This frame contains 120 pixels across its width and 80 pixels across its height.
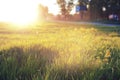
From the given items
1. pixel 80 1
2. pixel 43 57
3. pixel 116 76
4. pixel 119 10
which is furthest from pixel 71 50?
pixel 80 1

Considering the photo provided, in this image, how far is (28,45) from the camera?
857 cm

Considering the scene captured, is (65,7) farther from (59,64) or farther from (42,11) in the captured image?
(59,64)

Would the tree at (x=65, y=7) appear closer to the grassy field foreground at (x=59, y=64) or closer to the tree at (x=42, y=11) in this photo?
the tree at (x=42, y=11)

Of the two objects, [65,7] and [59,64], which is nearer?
[59,64]

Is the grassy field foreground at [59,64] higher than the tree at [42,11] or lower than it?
higher

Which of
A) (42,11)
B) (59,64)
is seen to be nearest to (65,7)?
(42,11)

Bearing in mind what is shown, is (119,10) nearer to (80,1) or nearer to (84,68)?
(80,1)

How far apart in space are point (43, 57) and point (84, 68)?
1.26m

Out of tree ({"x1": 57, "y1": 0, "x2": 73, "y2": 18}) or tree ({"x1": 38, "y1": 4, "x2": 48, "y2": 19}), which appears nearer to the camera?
tree ({"x1": 57, "y1": 0, "x2": 73, "y2": 18})

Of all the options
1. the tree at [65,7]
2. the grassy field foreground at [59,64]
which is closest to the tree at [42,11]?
the tree at [65,7]

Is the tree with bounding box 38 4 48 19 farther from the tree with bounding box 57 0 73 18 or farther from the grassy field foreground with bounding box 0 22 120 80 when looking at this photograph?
the grassy field foreground with bounding box 0 22 120 80

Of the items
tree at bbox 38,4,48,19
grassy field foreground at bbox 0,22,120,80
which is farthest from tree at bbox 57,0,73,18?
grassy field foreground at bbox 0,22,120,80

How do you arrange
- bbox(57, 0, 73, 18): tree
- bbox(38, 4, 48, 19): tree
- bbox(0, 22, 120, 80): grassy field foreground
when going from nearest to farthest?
bbox(0, 22, 120, 80): grassy field foreground < bbox(57, 0, 73, 18): tree < bbox(38, 4, 48, 19): tree

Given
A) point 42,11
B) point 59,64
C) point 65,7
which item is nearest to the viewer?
point 59,64
